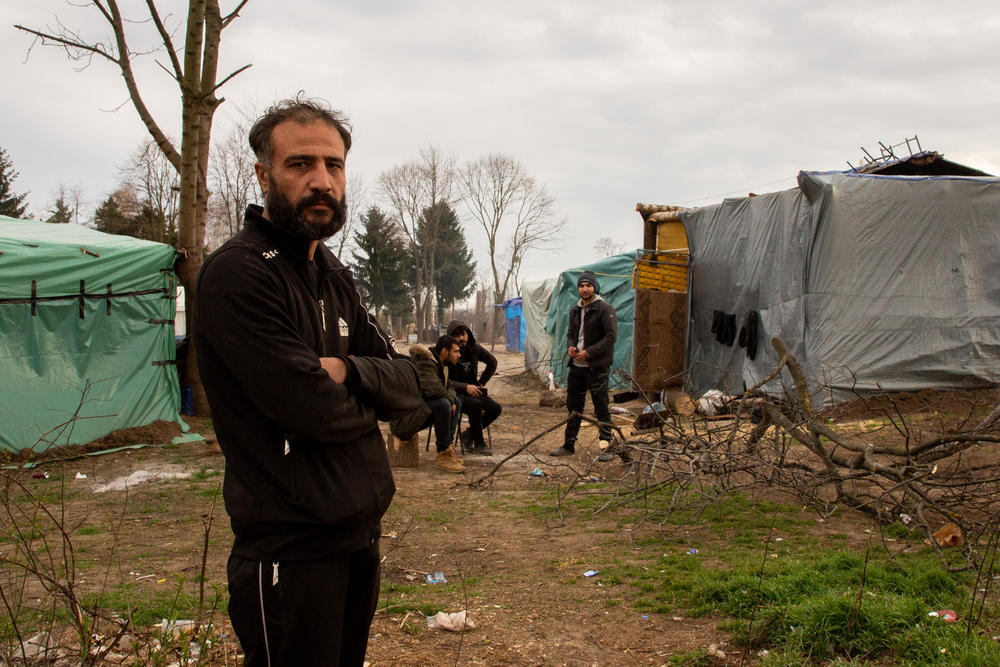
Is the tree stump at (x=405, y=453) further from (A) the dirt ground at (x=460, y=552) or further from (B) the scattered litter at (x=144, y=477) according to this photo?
(B) the scattered litter at (x=144, y=477)

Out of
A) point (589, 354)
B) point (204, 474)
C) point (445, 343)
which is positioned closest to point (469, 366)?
point (445, 343)

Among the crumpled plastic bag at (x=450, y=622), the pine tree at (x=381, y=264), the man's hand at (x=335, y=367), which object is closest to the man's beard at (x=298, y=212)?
the man's hand at (x=335, y=367)

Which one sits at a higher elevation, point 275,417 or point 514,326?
point 275,417

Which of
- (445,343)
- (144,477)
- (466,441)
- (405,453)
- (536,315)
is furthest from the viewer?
(536,315)

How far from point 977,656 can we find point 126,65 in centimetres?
1114

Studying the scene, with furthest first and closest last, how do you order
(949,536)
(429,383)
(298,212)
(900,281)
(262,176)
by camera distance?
(900,281) → (429,383) → (949,536) → (262,176) → (298,212)

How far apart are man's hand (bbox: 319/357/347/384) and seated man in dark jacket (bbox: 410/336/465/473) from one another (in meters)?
5.70

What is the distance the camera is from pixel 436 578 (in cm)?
434

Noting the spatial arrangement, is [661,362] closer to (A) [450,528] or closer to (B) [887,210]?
(B) [887,210]

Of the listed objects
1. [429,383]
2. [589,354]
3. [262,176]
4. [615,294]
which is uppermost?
[615,294]

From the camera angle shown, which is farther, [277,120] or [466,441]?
[466,441]

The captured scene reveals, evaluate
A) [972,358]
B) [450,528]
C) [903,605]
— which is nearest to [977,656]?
[903,605]

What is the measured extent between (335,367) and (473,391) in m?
6.51

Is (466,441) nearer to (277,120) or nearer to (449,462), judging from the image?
(449,462)
